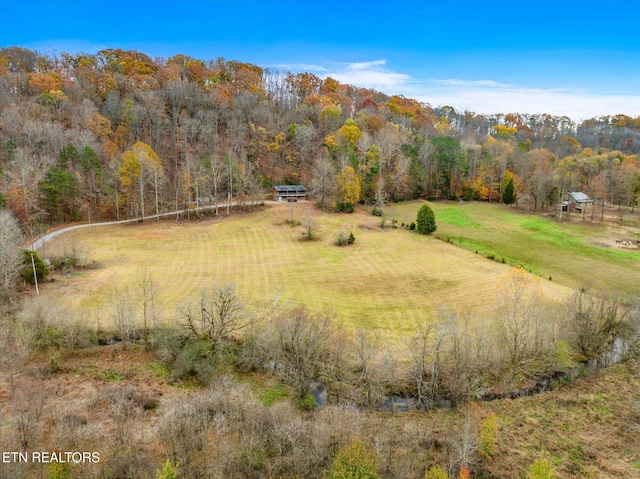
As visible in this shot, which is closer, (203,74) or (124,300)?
(124,300)

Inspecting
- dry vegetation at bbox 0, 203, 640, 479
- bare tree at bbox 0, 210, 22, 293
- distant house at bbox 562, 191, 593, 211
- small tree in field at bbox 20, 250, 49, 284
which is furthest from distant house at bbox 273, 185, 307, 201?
distant house at bbox 562, 191, 593, 211

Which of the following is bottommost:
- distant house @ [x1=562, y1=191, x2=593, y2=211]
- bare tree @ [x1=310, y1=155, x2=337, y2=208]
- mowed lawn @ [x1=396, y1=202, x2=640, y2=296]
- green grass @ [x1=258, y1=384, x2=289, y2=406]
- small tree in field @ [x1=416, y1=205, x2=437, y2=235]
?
green grass @ [x1=258, y1=384, x2=289, y2=406]

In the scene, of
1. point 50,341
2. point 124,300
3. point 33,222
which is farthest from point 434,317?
point 33,222

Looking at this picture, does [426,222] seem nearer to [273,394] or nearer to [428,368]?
[428,368]

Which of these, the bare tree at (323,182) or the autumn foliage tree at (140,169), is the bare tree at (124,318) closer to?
the autumn foliage tree at (140,169)

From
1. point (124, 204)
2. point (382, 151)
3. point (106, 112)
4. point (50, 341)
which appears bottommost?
point (50, 341)

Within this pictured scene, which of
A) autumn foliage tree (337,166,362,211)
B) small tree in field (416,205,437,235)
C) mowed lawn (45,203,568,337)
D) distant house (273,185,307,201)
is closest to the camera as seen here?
mowed lawn (45,203,568,337)

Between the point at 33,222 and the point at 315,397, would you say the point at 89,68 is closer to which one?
the point at 33,222

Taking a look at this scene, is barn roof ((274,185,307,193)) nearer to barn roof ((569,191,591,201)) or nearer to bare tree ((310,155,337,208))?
bare tree ((310,155,337,208))
